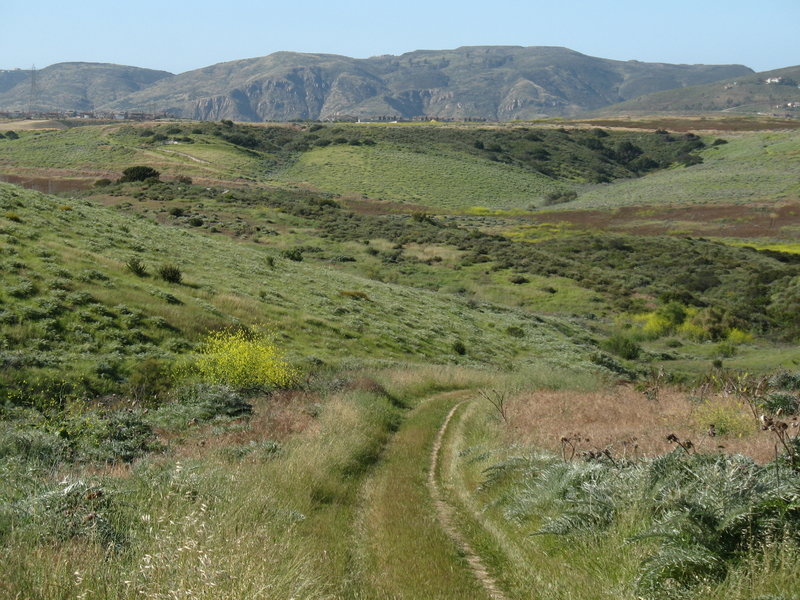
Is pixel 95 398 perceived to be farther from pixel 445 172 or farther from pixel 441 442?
pixel 445 172

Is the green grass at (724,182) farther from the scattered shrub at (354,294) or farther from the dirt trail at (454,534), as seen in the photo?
the dirt trail at (454,534)

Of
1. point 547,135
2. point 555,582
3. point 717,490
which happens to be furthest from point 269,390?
point 547,135

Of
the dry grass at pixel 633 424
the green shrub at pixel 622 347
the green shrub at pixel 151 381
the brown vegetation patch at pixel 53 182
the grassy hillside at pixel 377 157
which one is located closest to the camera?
the dry grass at pixel 633 424

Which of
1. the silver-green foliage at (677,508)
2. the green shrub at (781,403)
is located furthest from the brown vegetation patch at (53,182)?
the silver-green foliage at (677,508)

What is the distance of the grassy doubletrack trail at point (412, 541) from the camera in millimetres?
7586

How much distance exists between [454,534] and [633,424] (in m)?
4.54

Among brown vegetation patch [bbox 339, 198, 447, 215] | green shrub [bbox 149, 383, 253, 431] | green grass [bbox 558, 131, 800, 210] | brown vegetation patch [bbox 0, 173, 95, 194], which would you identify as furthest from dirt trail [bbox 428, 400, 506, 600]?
green grass [bbox 558, 131, 800, 210]

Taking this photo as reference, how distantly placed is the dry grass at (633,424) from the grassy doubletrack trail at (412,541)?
2.06 meters

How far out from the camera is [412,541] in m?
8.89

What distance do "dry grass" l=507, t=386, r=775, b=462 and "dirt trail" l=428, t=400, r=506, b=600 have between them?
5.56 ft

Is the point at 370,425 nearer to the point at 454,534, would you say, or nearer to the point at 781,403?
the point at 454,534

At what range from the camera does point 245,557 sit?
18.4ft

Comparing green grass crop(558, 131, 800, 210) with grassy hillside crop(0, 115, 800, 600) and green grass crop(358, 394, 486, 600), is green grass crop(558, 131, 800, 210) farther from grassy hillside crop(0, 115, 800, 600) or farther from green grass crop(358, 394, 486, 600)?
green grass crop(358, 394, 486, 600)

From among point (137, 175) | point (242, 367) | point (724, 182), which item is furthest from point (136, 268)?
point (724, 182)
